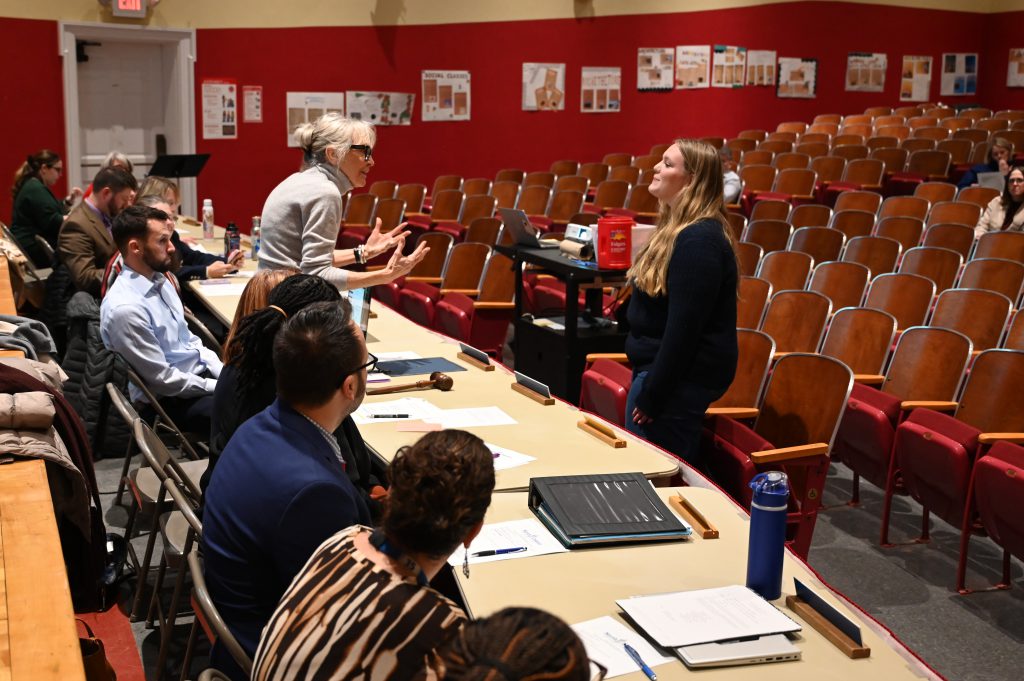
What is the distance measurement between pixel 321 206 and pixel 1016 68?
1762 cm

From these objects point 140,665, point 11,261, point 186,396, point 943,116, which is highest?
point 943,116

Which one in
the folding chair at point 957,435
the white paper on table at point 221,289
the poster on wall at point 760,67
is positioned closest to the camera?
the folding chair at point 957,435

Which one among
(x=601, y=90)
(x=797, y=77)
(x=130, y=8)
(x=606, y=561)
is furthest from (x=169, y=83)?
(x=606, y=561)

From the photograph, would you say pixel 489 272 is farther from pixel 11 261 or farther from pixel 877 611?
pixel 877 611

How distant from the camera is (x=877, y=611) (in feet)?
12.2

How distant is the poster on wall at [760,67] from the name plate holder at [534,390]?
1320cm

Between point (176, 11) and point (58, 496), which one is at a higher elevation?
point (176, 11)

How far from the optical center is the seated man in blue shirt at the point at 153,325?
166 inches

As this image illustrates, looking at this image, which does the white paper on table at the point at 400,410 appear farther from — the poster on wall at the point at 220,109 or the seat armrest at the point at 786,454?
the poster on wall at the point at 220,109

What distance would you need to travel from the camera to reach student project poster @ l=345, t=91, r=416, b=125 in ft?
41.4

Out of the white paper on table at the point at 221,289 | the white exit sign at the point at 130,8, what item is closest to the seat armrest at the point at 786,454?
the white paper on table at the point at 221,289

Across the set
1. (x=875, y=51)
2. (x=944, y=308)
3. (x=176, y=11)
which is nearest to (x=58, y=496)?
(x=944, y=308)

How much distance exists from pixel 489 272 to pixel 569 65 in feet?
27.9

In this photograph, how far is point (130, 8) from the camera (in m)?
10.8
